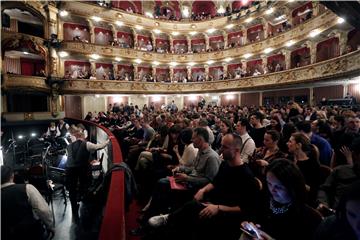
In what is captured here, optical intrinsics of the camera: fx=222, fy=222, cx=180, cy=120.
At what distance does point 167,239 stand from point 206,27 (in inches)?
884

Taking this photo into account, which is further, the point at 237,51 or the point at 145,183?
the point at 237,51

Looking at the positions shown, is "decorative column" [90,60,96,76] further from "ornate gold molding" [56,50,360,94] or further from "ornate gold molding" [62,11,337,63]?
"ornate gold molding" [56,50,360,94]

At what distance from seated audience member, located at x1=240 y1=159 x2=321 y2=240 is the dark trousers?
376cm

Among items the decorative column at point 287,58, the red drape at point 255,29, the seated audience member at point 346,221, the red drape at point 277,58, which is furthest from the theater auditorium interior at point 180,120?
the red drape at point 277,58

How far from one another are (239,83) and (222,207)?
719 inches

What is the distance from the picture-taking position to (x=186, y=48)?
23703mm

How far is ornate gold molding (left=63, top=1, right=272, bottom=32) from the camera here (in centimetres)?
1744

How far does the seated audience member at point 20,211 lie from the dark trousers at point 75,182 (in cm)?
150

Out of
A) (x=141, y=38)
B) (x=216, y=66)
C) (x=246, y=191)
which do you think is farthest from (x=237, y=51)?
(x=246, y=191)

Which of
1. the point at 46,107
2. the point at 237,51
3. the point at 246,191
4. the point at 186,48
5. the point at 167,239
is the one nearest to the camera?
the point at 246,191

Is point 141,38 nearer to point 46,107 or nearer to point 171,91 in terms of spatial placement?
point 171,91

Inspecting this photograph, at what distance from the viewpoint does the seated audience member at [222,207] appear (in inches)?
82.0

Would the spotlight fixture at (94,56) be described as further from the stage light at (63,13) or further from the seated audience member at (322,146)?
the seated audience member at (322,146)

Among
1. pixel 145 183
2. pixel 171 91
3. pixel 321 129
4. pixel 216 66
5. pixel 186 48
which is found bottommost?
pixel 145 183
